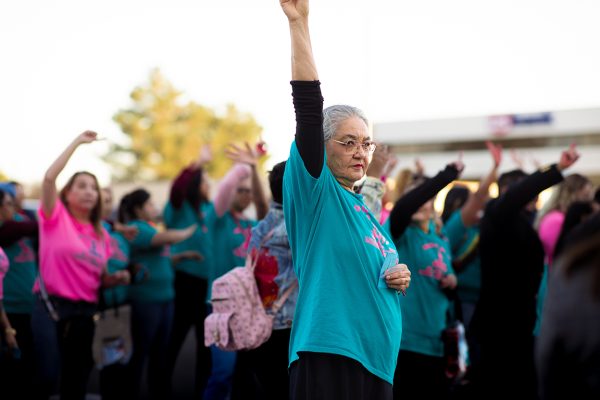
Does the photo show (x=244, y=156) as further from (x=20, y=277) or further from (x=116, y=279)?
(x=20, y=277)

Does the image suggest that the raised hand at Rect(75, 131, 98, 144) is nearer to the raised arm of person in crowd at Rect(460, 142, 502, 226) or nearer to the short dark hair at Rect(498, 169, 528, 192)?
the raised arm of person in crowd at Rect(460, 142, 502, 226)

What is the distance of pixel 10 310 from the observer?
619cm

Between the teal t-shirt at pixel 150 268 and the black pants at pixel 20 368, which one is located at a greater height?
the teal t-shirt at pixel 150 268

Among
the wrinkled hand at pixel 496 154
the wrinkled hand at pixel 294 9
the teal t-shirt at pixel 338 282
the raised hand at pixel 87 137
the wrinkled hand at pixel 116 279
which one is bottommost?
the wrinkled hand at pixel 116 279

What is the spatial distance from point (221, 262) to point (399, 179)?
69.1 inches

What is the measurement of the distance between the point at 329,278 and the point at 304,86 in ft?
2.37

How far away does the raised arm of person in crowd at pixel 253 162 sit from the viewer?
548 cm

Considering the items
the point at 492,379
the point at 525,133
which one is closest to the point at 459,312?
the point at 492,379

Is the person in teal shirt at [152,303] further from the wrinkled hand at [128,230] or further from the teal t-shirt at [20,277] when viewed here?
the teal t-shirt at [20,277]

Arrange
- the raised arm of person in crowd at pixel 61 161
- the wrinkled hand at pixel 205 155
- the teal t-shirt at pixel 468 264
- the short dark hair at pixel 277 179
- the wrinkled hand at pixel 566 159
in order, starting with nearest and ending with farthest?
the short dark hair at pixel 277 179
the wrinkled hand at pixel 566 159
the raised arm of person in crowd at pixel 61 161
the teal t-shirt at pixel 468 264
the wrinkled hand at pixel 205 155

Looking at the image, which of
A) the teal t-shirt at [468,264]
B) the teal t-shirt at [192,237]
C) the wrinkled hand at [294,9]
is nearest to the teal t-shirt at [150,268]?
the teal t-shirt at [192,237]

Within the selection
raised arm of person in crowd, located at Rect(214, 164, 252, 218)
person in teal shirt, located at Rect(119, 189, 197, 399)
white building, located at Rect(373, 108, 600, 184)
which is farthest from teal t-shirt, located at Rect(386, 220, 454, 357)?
white building, located at Rect(373, 108, 600, 184)

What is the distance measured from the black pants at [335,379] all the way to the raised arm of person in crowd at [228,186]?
3.50 meters

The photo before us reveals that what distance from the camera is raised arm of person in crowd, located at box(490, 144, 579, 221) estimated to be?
524cm
